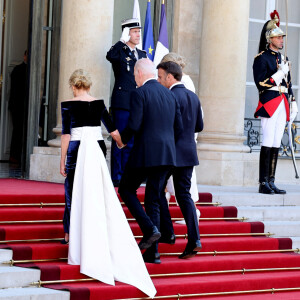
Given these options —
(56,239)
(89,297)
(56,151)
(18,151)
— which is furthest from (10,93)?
(89,297)

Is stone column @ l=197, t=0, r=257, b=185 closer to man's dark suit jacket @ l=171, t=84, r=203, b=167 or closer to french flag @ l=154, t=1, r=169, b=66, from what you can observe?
french flag @ l=154, t=1, r=169, b=66

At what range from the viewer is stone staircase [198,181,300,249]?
424 inches

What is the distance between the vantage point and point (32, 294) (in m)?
7.86

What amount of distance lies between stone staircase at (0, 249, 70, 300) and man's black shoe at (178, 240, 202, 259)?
1.51 m

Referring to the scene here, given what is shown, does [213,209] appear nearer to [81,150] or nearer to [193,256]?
[193,256]

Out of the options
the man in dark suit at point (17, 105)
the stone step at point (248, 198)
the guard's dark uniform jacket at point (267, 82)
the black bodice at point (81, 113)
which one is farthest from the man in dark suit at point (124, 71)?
the man in dark suit at point (17, 105)

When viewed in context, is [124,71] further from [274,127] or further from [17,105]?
[17,105]

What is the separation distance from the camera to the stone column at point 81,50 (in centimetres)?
1155

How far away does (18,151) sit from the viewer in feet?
47.3

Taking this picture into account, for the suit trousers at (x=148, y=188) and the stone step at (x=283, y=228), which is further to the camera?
the stone step at (x=283, y=228)

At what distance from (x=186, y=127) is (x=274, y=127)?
8.16 ft

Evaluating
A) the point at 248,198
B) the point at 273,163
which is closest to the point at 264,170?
the point at 273,163

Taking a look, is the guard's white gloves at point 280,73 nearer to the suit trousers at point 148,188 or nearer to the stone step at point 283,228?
the stone step at point 283,228

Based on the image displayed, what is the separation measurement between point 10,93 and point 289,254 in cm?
573
